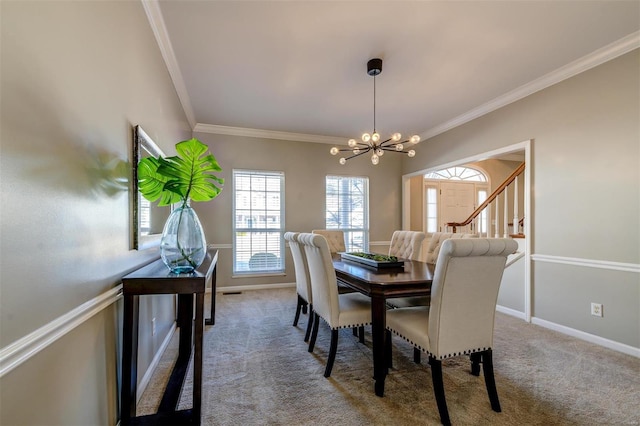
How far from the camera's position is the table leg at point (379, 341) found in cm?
196

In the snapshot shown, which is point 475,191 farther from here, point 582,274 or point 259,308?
point 259,308

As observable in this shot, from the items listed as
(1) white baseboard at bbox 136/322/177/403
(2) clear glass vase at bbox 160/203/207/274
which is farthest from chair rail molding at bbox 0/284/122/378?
(1) white baseboard at bbox 136/322/177/403

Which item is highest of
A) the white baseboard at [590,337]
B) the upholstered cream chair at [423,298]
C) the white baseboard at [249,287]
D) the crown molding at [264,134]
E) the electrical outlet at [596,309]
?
the crown molding at [264,134]

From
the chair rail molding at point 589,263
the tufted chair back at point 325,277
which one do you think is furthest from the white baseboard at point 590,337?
the tufted chair back at point 325,277

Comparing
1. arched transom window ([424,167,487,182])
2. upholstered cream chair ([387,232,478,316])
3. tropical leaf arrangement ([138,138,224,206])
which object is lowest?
upholstered cream chair ([387,232,478,316])

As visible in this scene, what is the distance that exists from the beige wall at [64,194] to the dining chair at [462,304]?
1689mm

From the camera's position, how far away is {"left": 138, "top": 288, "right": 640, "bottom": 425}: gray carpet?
1764 millimetres

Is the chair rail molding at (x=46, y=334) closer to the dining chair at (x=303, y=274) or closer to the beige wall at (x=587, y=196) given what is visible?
the dining chair at (x=303, y=274)

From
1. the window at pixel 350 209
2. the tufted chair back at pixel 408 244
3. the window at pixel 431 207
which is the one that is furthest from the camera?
the window at pixel 431 207

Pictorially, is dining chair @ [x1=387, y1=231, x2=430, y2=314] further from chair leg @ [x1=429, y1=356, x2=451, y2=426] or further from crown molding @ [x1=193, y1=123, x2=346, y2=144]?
crown molding @ [x1=193, y1=123, x2=346, y2=144]

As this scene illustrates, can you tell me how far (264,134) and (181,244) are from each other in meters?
3.73

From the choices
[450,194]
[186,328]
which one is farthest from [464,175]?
[186,328]

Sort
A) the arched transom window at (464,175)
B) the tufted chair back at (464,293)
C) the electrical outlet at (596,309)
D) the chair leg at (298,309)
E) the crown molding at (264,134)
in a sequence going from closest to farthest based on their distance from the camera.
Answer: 1. the tufted chair back at (464,293)
2. the electrical outlet at (596,309)
3. the chair leg at (298,309)
4. the crown molding at (264,134)
5. the arched transom window at (464,175)

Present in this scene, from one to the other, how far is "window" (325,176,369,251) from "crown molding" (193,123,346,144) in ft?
2.28
